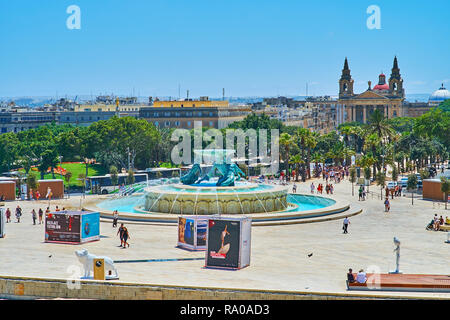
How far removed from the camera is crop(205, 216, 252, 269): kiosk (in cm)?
2658

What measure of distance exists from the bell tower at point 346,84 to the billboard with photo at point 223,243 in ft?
550

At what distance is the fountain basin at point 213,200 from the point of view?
40688 mm

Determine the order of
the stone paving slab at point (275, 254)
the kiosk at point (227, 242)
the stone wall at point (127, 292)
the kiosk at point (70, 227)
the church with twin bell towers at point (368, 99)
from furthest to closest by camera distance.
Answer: the church with twin bell towers at point (368, 99), the kiosk at point (70, 227), the kiosk at point (227, 242), the stone paving slab at point (275, 254), the stone wall at point (127, 292)

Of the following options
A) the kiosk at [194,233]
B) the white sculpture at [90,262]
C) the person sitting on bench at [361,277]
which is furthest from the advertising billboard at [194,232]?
the person sitting on bench at [361,277]

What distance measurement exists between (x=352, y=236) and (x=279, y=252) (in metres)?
5.74

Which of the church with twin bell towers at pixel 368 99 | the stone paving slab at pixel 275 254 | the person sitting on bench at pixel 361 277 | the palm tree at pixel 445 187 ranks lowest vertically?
the stone paving slab at pixel 275 254

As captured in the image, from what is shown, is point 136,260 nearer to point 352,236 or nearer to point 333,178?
point 352,236

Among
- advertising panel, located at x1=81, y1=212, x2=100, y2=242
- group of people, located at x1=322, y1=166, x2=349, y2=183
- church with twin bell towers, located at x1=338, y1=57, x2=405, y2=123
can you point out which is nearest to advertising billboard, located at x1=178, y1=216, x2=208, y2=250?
advertising panel, located at x1=81, y1=212, x2=100, y2=242

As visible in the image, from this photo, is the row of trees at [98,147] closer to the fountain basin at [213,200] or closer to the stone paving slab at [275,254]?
the fountain basin at [213,200]

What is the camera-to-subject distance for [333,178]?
6831 cm

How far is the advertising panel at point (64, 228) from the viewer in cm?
3231

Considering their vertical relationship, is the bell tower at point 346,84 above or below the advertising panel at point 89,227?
above

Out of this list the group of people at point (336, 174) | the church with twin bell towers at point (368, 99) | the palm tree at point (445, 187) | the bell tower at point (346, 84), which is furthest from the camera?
the bell tower at point (346, 84)

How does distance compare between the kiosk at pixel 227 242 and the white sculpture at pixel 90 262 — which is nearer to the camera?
the white sculpture at pixel 90 262
